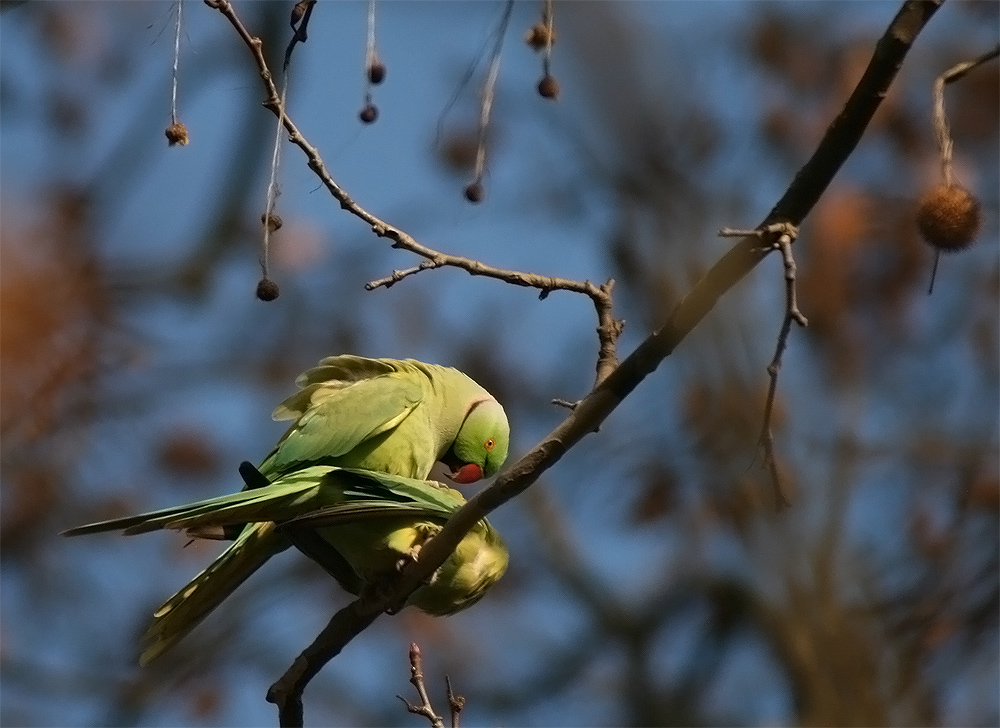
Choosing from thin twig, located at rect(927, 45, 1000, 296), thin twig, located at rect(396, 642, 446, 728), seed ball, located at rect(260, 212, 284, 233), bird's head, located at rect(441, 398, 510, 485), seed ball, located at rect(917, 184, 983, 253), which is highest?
thin twig, located at rect(927, 45, 1000, 296)

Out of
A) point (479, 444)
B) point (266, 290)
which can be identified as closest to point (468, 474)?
point (479, 444)

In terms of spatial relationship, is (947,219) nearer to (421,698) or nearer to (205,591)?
(421,698)

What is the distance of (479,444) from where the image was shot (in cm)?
362

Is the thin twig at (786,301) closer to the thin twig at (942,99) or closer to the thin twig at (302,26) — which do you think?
the thin twig at (942,99)

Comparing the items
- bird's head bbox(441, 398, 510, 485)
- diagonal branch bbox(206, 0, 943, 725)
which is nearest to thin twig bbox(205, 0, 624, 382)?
diagonal branch bbox(206, 0, 943, 725)

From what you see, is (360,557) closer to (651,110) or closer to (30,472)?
(30,472)

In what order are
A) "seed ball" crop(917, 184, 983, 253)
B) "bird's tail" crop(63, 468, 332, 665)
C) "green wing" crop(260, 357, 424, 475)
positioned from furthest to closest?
"green wing" crop(260, 357, 424, 475), "bird's tail" crop(63, 468, 332, 665), "seed ball" crop(917, 184, 983, 253)

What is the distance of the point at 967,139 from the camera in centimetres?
700

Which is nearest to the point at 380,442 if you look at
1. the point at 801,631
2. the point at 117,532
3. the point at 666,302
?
the point at 117,532

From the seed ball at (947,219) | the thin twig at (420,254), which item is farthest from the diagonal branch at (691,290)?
the seed ball at (947,219)

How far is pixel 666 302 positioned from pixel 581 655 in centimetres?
312

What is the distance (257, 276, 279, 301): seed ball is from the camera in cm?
249

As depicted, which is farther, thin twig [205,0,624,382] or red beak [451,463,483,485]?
red beak [451,463,483,485]

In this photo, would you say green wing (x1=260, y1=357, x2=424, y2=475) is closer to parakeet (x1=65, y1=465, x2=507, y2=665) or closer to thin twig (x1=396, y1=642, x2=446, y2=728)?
parakeet (x1=65, y1=465, x2=507, y2=665)
